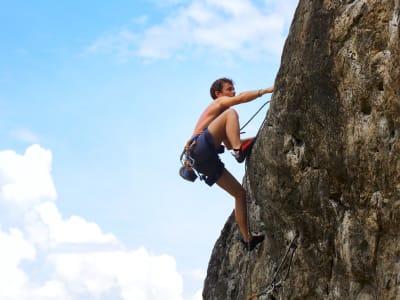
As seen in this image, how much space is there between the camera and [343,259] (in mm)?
10164

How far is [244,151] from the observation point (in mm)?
12578

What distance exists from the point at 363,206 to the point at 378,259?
2.73 ft

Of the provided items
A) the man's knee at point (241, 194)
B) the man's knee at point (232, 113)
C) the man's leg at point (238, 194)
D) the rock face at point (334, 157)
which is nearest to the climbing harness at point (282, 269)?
the rock face at point (334, 157)

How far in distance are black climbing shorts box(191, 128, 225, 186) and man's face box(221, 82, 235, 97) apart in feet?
3.49

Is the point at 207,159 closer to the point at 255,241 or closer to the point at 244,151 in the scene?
the point at 244,151

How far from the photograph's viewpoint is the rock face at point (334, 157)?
9.09 meters

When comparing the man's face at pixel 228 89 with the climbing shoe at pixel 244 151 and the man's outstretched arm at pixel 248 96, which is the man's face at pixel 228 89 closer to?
the man's outstretched arm at pixel 248 96

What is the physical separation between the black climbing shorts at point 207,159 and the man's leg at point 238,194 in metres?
0.19

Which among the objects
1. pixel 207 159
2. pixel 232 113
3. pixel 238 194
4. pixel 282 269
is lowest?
pixel 282 269

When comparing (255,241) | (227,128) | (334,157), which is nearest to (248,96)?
(227,128)

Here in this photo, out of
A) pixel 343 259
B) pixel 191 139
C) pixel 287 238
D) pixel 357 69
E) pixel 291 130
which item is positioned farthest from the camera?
pixel 191 139

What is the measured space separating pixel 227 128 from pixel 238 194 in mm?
1704

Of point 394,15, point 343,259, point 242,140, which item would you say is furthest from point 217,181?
point 394,15

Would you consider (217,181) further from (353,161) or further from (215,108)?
(353,161)
